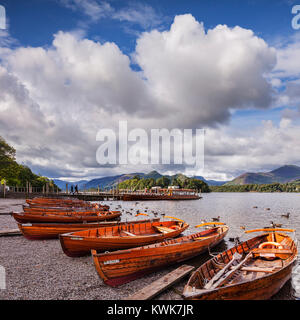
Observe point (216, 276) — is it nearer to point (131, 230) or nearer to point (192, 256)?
point (192, 256)

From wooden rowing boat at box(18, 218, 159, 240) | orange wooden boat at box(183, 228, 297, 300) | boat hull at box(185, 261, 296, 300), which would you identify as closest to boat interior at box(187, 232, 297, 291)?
orange wooden boat at box(183, 228, 297, 300)

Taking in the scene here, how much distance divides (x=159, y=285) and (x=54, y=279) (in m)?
4.20

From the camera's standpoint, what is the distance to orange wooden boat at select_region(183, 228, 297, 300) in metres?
5.64

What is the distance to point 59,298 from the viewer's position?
6.79 meters

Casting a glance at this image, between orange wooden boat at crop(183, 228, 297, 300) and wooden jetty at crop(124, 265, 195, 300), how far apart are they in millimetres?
1438

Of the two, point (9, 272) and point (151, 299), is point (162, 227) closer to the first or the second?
point (151, 299)

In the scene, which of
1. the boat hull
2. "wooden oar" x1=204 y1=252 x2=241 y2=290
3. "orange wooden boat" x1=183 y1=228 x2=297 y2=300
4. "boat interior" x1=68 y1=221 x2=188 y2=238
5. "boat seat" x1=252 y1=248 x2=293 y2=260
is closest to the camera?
the boat hull

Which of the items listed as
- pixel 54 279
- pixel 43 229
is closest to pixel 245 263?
pixel 54 279

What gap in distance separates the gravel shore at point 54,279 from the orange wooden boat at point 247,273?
61.7 inches

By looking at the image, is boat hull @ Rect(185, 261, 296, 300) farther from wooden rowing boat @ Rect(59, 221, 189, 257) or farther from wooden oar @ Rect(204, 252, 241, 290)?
wooden rowing boat @ Rect(59, 221, 189, 257)

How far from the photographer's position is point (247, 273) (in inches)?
316
